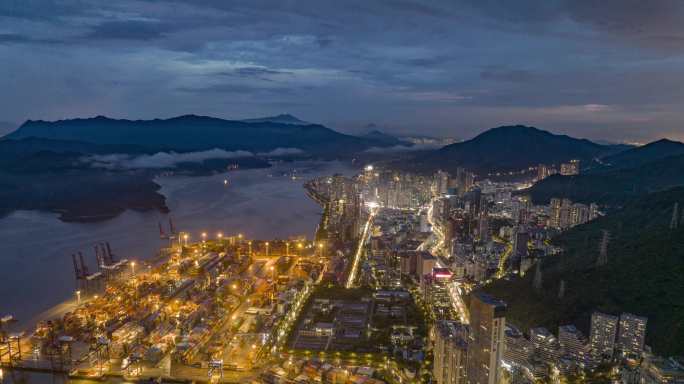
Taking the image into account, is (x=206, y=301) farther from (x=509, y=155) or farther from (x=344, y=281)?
(x=509, y=155)

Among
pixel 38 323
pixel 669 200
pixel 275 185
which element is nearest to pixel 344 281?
pixel 38 323

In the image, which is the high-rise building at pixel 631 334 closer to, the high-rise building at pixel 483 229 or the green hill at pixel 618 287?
the green hill at pixel 618 287

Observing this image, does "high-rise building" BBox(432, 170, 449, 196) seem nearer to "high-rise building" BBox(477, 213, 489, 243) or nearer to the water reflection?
the water reflection

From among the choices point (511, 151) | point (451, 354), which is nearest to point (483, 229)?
point (451, 354)

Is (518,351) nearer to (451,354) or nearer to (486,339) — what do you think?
(451,354)

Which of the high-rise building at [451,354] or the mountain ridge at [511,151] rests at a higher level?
the mountain ridge at [511,151]

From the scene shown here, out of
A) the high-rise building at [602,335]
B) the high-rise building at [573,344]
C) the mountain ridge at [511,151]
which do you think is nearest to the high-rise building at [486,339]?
the high-rise building at [573,344]
